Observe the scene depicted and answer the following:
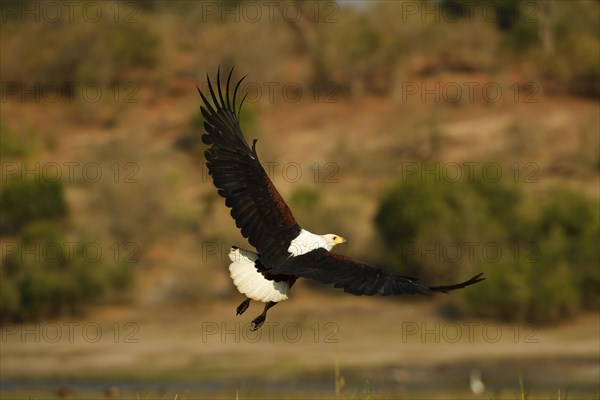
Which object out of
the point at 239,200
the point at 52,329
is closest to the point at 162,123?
the point at 52,329

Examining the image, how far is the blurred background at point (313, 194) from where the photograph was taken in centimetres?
2000

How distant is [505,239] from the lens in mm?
22719

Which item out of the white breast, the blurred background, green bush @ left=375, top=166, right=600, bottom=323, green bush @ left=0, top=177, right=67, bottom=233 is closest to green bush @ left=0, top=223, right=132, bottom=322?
the blurred background

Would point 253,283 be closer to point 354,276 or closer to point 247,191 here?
point 247,191

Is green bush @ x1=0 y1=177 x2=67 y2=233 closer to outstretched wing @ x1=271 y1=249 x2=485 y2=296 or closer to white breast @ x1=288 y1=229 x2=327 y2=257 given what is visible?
white breast @ x1=288 y1=229 x2=327 y2=257

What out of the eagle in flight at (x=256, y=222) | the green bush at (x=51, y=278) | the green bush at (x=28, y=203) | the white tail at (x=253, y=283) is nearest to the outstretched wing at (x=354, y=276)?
the eagle in flight at (x=256, y=222)

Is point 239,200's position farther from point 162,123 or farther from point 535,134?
point 162,123

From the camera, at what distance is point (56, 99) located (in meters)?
40.2

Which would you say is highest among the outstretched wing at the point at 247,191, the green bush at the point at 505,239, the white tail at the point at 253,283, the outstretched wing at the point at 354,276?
the green bush at the point at 505,239

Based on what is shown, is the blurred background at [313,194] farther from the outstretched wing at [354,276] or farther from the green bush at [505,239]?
the outstretched wing at [354,276]

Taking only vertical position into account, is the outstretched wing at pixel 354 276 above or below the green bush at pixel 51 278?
below

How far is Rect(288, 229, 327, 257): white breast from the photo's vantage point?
863 centimetres

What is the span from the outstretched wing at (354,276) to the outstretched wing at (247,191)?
52cm

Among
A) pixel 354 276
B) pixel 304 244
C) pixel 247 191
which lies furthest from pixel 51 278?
pixel 354 276
